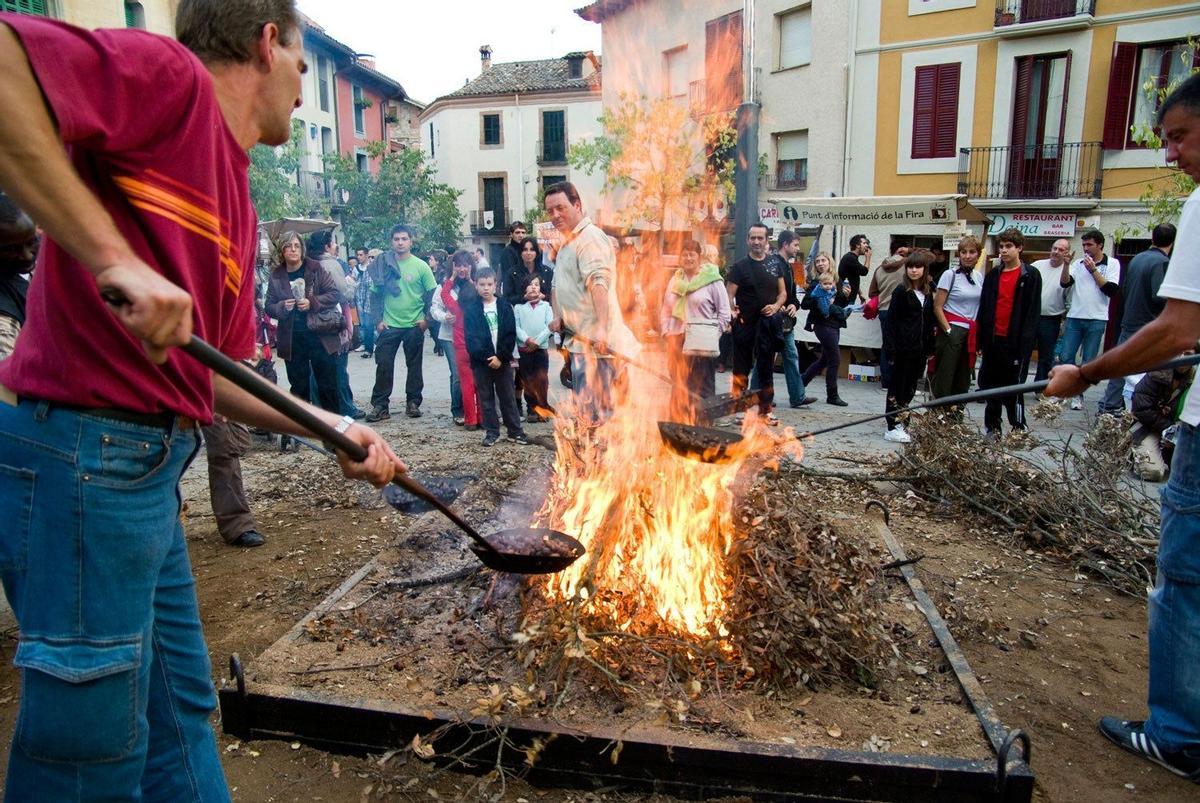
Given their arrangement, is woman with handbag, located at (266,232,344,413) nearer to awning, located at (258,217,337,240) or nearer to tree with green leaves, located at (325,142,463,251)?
awning, located at (258,217,337,240)

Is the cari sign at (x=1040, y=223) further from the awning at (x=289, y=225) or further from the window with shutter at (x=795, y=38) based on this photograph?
the awning at (x=289, y=225)

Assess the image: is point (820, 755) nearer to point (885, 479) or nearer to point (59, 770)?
point (59, 770)

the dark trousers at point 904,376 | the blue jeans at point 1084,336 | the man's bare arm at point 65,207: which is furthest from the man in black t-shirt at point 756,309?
the man's bare arm at point 65,207

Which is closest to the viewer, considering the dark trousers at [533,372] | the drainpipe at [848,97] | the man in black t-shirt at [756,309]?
the dark trousers at [533,372]

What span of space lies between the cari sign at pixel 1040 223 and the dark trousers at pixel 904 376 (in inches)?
550

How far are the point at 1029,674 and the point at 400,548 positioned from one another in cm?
347

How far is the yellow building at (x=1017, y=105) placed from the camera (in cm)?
1886

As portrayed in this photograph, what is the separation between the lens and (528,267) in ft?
30.0

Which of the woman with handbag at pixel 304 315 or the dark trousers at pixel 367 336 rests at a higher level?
the woman with handbag at pixel 304 315

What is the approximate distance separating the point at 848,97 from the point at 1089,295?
538 inches

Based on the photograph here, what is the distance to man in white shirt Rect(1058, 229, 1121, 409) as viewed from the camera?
Answer: 34.9 feet

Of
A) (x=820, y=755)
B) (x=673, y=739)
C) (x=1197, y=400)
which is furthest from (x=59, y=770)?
(x=1197, y=400)

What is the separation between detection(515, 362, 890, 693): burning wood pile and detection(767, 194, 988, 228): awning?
10531 mm

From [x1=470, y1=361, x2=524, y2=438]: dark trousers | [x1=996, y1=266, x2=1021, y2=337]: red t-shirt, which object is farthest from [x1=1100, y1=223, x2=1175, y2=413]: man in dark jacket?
[x1=470, y1=361, x2=524, y2=438]: dark trousers
